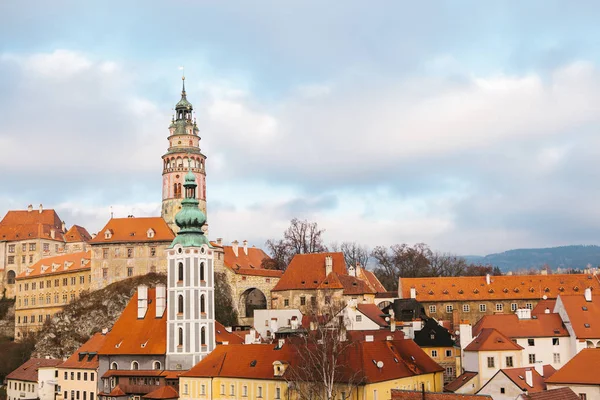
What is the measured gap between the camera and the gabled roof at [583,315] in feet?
178

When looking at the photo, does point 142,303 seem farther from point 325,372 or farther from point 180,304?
point 325,372

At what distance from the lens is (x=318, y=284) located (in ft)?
237

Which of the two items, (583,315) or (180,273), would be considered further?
(180,273)

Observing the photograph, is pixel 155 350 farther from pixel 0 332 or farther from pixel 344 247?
pixel 344 247

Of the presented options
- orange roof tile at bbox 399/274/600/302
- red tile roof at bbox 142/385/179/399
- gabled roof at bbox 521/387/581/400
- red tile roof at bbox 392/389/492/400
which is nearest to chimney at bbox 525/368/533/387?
gabled roof at bbox 521/387/581/400

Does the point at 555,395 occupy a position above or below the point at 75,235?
below

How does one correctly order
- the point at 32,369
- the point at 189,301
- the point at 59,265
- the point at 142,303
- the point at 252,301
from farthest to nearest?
1. the point at 59,265
2. the point at 252,301
3. the point at 32,369
4. the point at 142,303
5. the point at 189,301

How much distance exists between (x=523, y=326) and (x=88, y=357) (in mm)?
31738

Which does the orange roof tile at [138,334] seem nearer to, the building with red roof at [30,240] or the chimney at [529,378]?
the chimney at [529,378]

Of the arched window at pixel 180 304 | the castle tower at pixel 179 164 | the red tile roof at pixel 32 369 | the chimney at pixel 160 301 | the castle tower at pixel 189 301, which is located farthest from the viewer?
the castle tower at pixel 179 164

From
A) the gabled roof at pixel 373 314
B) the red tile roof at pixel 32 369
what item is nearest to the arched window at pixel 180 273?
the gabled roof at pixel 373 314

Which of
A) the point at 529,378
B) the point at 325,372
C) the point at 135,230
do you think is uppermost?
→ the point at 135,230

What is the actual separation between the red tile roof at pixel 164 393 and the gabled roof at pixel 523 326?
2012cm

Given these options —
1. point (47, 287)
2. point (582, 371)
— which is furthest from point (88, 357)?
point (582, 371)
